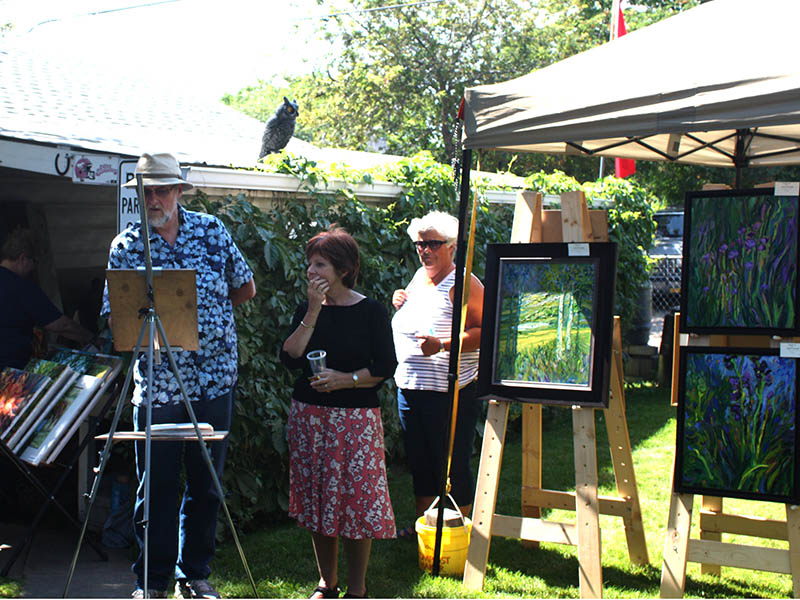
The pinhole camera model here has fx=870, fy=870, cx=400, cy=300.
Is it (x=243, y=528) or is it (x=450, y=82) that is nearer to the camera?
(x=243, y=528)

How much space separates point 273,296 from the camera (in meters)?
5.30

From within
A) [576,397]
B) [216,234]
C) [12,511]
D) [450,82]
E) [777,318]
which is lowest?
[12,511]

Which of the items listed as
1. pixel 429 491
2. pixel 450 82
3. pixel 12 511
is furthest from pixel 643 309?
pixel 450 82

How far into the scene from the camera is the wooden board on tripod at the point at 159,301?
344cm

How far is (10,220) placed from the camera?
638cm

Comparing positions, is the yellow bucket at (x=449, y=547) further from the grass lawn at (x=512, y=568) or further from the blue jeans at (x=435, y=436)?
the blue jeans at (x=435, y=436)

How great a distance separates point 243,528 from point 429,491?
124 cm

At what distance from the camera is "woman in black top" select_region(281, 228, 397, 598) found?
388cm

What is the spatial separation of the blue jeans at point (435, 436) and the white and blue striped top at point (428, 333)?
0.06 m

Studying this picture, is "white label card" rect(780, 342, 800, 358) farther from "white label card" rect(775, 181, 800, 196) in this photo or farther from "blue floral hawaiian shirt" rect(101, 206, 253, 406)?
"blue floral hawaiian shirt" rect(101, 206, 253, 406)

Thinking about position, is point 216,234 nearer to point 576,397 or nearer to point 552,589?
point 576,397

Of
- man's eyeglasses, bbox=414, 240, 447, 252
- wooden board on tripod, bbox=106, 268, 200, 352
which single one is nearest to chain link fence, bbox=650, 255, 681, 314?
man's eyeglasses, bbox=414, 240, 447, 252

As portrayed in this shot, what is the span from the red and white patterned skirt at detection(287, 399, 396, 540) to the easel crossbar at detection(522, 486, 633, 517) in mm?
1051

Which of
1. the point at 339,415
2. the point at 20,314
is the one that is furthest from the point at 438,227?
the point at 20,314
